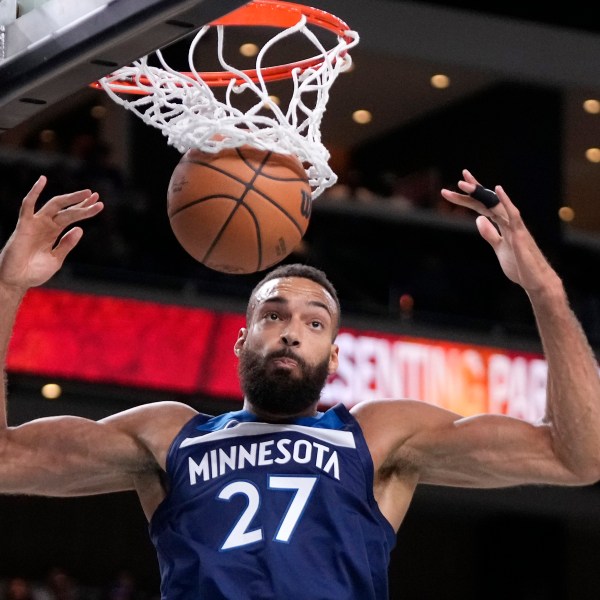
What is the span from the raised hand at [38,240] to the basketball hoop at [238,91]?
35 cm

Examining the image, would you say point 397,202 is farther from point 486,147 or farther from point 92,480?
point 92,480

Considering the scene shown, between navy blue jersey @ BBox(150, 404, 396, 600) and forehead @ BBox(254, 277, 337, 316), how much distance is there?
1.08 feet

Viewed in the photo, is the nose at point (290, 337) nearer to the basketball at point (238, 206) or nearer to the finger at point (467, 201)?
the basketball at point (238, 206)

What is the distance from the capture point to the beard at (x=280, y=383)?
398 centimetres

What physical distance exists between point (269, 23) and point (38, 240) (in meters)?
0.97

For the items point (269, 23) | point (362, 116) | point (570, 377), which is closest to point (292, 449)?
point (570, 377)

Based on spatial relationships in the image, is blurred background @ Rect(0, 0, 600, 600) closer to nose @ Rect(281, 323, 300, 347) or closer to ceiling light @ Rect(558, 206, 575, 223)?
ceiling light @ Rect(558, 206, 575, 223)

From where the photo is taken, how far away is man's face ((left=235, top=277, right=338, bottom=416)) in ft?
13.1

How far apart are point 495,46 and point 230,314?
4.54 meters

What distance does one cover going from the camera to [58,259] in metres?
3.99

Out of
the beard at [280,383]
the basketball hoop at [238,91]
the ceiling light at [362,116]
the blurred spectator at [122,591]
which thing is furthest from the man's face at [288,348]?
the ceiling light at [362,116]

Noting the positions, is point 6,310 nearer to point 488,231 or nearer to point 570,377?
point 488,231

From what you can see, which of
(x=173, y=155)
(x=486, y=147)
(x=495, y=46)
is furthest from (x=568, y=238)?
(x=173, y=155)

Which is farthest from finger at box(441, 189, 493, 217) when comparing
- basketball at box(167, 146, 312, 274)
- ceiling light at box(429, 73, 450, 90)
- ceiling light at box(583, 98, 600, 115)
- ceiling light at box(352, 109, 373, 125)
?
ceiling light at box(352, 109, 373, 125)
